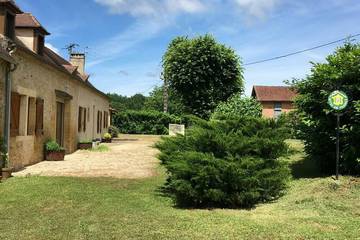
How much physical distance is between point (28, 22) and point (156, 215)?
35.3ft

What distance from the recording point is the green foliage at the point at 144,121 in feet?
147

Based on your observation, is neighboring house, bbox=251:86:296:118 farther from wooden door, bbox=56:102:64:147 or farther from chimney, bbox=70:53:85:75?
wooden door, bbox=56:102:64:147

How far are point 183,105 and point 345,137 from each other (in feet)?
66.9

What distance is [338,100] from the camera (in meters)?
8.84

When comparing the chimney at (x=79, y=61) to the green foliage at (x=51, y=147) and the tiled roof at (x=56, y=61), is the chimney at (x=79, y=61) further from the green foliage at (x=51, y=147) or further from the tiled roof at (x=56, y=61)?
the green foliage at (x=51, y=147)

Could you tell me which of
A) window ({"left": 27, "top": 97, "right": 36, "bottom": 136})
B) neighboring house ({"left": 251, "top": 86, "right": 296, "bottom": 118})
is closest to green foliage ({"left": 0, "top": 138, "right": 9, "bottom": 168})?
window ({"left": 27, "top": 97, "right": 36, "bottom": 136})

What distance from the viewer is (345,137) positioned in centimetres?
942

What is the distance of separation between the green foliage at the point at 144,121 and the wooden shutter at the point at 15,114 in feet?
102

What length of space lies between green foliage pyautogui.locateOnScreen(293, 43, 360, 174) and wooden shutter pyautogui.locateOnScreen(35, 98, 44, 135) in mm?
8364

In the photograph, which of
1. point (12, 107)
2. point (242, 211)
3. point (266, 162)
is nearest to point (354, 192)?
point (266, 162)

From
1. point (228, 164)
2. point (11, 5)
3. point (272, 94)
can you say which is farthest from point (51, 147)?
point (272, 94)

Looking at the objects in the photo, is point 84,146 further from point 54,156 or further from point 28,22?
point 28,22

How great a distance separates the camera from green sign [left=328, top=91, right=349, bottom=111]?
8791 mm

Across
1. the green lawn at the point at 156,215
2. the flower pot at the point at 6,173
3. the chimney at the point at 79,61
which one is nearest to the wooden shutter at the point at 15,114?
the flower pot at the point at 6,173
